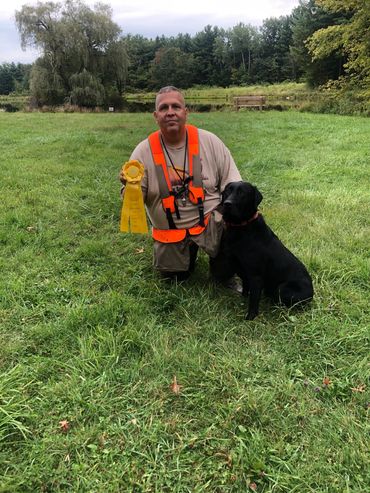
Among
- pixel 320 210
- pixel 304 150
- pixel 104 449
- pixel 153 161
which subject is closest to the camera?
pixel 104 449

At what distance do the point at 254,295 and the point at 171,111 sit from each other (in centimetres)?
154

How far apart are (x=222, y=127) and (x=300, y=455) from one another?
12543 millimetres

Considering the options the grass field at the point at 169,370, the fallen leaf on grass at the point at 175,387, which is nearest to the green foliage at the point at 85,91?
the grass field at the point at 169,370

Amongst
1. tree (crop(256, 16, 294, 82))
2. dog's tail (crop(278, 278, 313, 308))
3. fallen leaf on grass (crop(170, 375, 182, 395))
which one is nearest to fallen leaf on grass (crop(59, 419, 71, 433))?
fallen leaf on grass (crop(170, 375, 182, 395))

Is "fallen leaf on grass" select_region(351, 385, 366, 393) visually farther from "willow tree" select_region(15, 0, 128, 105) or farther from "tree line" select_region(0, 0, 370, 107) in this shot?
"willow tree" select_region(15, 0, 128, 105)

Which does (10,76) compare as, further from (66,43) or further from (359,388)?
(359,388)

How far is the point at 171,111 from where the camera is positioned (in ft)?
10.3

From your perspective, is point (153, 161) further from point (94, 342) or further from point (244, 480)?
point (244, 480)

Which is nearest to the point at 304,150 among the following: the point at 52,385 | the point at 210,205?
the point at 210,205

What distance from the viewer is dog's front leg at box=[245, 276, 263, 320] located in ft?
10.0

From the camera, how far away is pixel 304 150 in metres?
9.49

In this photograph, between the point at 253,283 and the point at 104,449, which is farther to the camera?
the point at 253,283

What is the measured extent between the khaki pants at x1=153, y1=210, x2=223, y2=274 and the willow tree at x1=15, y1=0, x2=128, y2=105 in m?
28.0

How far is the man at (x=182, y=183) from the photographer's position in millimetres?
3258
